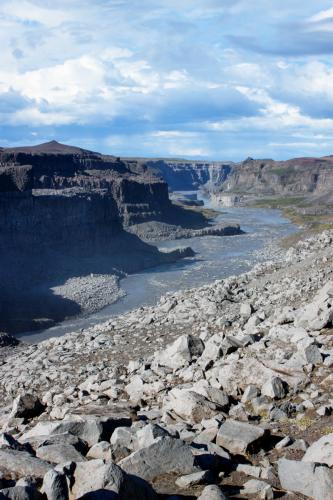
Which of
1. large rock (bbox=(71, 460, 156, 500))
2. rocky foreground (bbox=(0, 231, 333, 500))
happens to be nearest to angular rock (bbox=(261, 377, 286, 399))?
rocky foreground (bbox=(0, 231, 333, 500))

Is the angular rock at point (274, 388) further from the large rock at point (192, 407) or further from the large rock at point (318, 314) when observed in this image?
the large rock at point (318, 314)

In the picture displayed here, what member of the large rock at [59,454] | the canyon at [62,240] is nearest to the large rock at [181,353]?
the large rock at [59,454]

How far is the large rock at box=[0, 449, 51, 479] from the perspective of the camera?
920 centimetres

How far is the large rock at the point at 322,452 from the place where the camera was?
960cm

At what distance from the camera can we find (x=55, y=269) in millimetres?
74562

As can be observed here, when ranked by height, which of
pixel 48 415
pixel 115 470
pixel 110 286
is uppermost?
pixel 115 470

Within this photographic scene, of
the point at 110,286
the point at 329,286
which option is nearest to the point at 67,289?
the point at 110,286

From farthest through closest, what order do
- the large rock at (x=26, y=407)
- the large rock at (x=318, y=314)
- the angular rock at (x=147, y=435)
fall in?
the large rock at (x=318, y=314), the large rock at (x=26, y=407), the angular rock at (x=147, y=435)

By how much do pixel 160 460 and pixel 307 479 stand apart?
2.24 meters

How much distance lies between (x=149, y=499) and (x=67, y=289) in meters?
56.7

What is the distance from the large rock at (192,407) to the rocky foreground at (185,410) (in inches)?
0.9

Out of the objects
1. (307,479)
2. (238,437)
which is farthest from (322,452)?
(238,437)

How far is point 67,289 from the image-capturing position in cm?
6419

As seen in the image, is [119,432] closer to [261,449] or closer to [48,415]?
[261,449]
